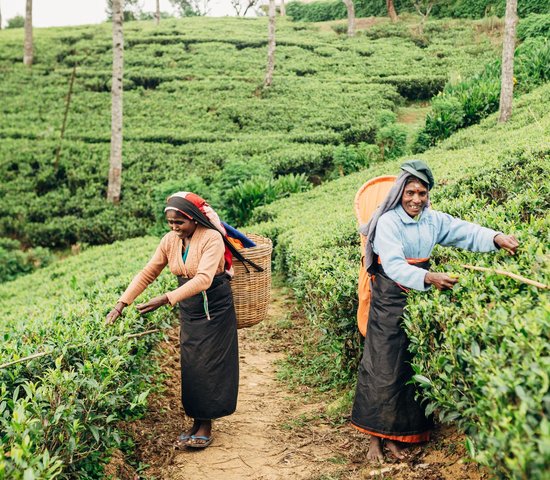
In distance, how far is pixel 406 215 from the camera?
10.7 feet

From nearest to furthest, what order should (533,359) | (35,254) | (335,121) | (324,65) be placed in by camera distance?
(533,359)
(35,254)
(335,121)
(324,65)

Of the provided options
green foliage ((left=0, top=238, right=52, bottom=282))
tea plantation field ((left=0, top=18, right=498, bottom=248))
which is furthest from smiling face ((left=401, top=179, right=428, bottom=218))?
green foliage ((left=0, top=238, right=52, bottom=282))

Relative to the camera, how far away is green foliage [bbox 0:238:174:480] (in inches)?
101

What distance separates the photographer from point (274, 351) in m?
5.90

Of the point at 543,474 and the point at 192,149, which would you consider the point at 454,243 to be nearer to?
the point at 543,474

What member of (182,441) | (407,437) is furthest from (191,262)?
(407,437)

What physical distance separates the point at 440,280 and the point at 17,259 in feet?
37.9

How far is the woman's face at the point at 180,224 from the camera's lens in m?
3.63

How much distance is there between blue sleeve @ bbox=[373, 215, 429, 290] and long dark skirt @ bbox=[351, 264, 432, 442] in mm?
217

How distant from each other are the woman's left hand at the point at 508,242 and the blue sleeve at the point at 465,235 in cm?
3

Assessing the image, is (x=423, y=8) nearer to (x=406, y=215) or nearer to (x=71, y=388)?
(x=406, y=215)

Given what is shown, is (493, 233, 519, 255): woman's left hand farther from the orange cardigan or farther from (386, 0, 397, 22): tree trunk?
(386, 0, 397, 22): tree trunk

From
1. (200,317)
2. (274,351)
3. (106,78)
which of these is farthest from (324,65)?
(200,317)

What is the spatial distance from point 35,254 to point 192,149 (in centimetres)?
528
